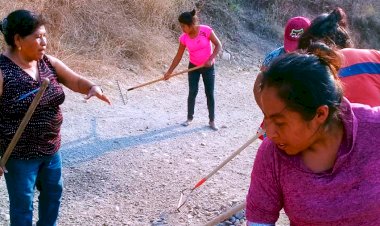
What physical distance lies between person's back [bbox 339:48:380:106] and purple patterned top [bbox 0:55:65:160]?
4.82 ft

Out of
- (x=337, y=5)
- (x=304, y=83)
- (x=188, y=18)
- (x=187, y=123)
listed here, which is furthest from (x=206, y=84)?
(x=337, y=5)

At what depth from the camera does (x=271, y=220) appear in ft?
4.91

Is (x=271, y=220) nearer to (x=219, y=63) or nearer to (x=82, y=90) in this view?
(x=82, y=90)

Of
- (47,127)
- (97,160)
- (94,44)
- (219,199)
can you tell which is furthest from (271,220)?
(94,44)

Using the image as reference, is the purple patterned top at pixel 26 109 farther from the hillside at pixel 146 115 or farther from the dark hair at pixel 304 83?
the dark hair at pixel 304 83

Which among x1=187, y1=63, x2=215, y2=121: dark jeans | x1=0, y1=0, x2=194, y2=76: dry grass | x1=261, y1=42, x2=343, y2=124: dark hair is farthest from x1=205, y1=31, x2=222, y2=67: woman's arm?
x1=261, y1=42, x2=343, y2=124: dark hair

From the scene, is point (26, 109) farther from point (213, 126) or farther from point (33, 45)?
point (213, 126)

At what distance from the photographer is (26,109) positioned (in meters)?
2.60

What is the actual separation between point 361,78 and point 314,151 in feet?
3.14

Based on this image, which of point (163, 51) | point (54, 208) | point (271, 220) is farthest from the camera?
point (163, 51)

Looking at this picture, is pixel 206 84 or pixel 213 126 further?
pixel 213 126

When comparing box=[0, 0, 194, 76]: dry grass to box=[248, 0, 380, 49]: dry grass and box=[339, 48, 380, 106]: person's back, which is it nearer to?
box=[248, 0, 380, 49]: dry grass

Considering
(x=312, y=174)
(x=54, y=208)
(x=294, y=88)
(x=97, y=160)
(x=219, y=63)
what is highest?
(x=294, y=88)

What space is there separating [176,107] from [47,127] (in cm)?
442
